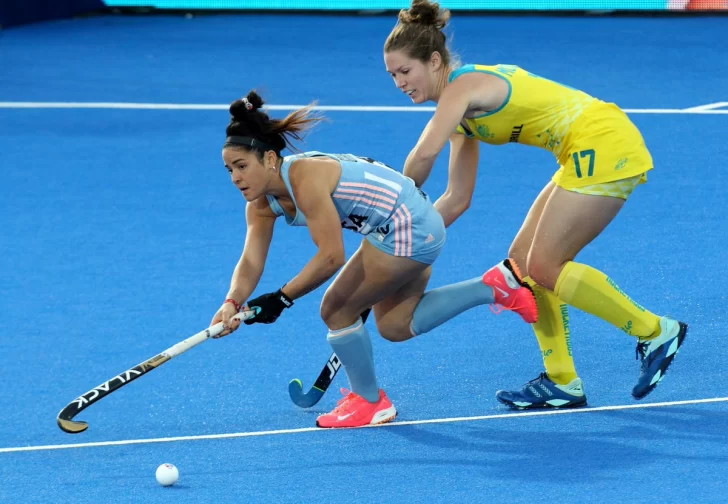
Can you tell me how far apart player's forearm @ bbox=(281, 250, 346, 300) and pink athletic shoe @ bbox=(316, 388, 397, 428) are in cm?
64

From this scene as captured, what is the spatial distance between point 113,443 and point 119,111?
6980mm

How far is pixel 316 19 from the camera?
16.7m

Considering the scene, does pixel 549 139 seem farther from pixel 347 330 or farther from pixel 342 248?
pixel 347 330

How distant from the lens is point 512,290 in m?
4.95

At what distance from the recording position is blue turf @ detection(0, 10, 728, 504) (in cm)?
447

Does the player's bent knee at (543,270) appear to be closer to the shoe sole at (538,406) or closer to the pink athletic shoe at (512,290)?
the pink athletic shoe at (512,290)

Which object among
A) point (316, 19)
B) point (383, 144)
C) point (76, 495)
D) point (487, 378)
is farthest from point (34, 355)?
point (316, 19)

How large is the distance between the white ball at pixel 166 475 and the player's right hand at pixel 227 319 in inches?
21.1

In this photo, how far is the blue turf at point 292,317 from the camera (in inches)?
176

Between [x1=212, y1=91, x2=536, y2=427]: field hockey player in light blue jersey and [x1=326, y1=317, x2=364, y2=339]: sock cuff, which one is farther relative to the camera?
[x1=326, y1=317, x2=364, y2=339]: sock cuff

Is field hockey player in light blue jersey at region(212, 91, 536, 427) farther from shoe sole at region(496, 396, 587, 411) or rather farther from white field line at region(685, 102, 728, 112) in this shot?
white field line at region(685, 102, 728, 112)

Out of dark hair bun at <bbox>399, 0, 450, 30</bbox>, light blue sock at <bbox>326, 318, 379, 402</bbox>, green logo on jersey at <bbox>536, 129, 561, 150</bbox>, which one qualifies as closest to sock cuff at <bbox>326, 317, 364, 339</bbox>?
light blue sock at <bbox>326, 318, 379, 402</bbox>

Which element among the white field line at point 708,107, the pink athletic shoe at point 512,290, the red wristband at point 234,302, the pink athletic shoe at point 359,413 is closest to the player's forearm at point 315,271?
the red wristband at point 234,302

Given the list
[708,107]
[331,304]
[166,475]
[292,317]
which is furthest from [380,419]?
[708,107]
